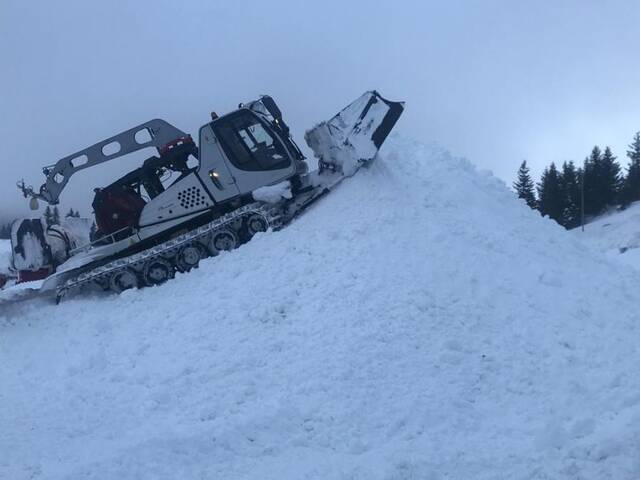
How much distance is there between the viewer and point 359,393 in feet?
25.2

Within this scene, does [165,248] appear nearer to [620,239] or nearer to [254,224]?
[254,224]

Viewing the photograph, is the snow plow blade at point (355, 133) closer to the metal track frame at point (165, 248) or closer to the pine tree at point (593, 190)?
the metal track frame at point (165, 248)

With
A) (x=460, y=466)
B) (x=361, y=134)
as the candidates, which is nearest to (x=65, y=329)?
(x=361, y=134)

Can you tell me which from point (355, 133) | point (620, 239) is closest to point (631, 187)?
point (620, 239)

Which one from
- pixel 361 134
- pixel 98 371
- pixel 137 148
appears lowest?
pixel 98 371

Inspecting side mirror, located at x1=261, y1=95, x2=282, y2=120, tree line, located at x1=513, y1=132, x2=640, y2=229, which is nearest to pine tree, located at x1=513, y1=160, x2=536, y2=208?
tree line, located at x1=513, y1=132, x2=640, y2=229

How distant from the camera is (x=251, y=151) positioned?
13734mm

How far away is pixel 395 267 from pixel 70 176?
28.2 ft

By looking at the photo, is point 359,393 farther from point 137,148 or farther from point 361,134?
point 137,148

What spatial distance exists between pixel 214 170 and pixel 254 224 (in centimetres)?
155

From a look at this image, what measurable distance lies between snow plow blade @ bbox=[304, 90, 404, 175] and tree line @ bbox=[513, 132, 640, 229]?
4175cm

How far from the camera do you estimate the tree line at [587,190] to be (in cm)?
5319

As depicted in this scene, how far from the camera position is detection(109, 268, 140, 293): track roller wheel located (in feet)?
43.1

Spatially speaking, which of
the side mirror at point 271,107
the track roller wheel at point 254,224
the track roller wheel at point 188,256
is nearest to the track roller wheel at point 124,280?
the track roller wheel at point 188,256
